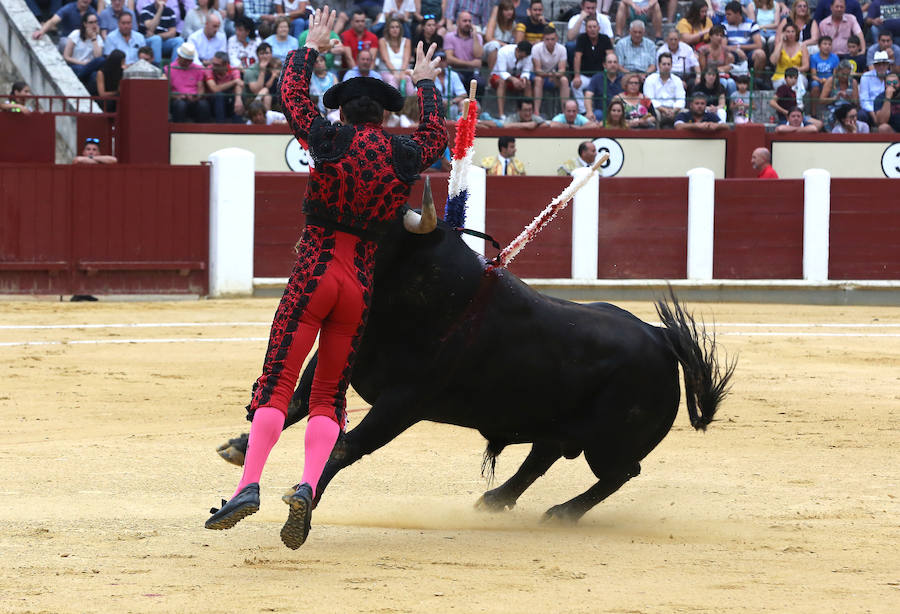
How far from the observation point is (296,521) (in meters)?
3.60

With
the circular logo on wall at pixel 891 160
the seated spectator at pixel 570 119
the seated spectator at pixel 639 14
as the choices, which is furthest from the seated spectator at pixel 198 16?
the circular logo on wall at pixel 891 160

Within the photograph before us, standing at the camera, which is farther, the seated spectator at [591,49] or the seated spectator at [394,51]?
the seated spectator at [591,49]

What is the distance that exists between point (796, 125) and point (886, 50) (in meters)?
1.34

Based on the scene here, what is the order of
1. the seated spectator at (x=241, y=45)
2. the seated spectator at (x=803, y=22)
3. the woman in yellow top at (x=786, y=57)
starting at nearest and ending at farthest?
the seated spectator at (x=241, y=45) → the woman in yellow top at (x=786, y=57) → the seated spectator at (x=803, y=22)

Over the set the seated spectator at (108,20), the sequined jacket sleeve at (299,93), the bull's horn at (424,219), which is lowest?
the bull's horn at (424,219)

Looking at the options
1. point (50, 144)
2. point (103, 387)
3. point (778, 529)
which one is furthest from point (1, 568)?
point (50, 144)

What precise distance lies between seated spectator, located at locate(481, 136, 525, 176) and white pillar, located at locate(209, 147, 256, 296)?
2322 mm

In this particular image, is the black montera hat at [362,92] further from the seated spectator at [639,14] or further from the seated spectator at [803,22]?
the seated spectator at [803,22]

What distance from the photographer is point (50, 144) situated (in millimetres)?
13547

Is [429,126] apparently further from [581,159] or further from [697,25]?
[697,25]

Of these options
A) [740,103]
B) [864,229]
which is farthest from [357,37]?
[864,229]

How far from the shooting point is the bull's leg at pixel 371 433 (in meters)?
4.09

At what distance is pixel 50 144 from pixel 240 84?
75.3 inches

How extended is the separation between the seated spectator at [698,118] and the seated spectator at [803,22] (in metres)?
1.62
